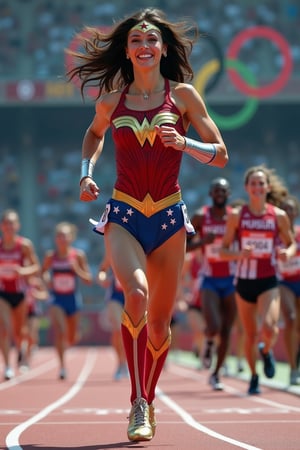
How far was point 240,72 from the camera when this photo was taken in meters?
45.6

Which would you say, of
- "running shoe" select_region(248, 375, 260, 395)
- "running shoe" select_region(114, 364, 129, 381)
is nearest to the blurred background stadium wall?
"running shoe" select_region(114, 364, 129, 381)

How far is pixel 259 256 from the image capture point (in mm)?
12727

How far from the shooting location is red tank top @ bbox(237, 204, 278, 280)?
12.6 m

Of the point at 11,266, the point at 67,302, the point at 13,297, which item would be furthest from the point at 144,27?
the point at 67,302

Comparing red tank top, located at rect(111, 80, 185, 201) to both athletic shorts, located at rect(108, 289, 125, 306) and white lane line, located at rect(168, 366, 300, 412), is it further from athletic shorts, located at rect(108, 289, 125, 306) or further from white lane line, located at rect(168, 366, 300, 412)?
athletic shorts, located at rect(108, 289, 125, 306)

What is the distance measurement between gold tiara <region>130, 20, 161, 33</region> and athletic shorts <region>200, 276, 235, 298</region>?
25.2 ft

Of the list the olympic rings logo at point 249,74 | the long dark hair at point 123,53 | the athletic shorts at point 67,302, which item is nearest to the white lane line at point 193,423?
the long dark hair at point 123,53

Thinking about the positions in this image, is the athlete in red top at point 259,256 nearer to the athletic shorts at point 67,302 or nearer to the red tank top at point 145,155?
the red tank top at point 145,155

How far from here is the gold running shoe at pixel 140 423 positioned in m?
7.03

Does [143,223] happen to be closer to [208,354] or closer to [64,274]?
[208,354]

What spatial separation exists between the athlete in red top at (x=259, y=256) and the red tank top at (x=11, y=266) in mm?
5958

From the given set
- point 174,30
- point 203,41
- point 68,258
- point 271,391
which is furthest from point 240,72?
point 174,30

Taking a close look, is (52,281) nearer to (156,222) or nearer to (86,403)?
(86,403)

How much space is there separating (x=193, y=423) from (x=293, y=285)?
6164 millimetres
